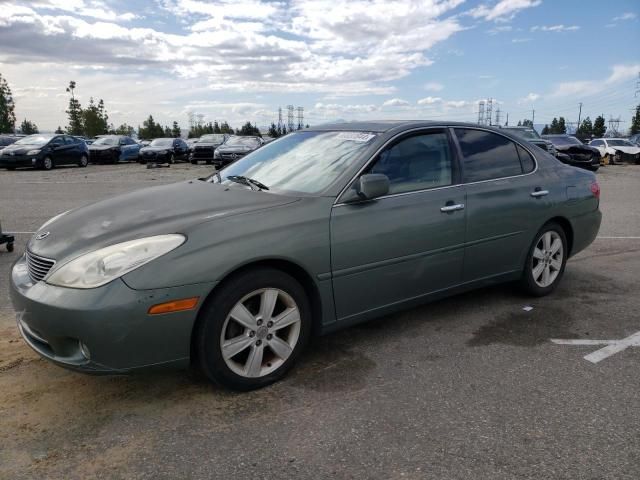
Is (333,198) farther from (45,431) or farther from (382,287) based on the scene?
(45,431)

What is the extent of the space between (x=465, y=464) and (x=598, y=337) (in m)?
2.04

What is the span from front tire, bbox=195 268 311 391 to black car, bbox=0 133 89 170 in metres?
21.9

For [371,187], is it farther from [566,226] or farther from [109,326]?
[566,226]

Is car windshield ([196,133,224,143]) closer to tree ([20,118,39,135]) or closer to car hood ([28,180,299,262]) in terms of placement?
car hood ([28,180,299,262])

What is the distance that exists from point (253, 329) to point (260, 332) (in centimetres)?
5

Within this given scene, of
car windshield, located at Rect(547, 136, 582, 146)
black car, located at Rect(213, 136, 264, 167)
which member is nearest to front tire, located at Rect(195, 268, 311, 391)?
black car, located at Rect(213, 136, 264, 167)

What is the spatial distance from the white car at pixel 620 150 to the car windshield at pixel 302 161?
87.8 ft

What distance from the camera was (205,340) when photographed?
288 cm

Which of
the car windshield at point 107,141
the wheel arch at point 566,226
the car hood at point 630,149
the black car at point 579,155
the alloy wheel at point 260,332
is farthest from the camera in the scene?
the car windshield at point 107,141

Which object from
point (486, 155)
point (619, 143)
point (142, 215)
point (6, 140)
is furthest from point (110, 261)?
point (6, 140)

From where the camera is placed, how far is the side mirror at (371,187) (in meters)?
3.37

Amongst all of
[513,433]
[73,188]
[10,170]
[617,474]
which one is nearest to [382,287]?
[513,433]

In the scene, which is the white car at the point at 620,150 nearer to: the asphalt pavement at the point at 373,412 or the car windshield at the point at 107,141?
the car windshield at the point at 107,141

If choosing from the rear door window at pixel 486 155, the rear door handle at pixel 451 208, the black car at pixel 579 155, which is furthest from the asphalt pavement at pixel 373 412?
the black car at pixel 579 155
